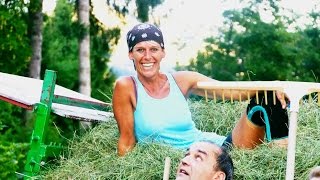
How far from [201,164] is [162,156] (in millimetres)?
484

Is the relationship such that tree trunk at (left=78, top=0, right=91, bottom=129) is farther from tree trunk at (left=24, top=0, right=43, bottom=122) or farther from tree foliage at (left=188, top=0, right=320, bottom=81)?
tree foliage at (left=188, top=0, right=320, bottom=81)

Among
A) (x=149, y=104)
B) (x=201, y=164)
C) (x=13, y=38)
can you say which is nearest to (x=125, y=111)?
(x=149, y=104)

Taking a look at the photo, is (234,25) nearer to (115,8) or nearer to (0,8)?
(115,8)

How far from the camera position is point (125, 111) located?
3.21 meters

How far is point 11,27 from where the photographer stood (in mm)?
12680

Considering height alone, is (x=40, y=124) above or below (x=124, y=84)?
below

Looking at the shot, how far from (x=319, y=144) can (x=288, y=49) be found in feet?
52.9

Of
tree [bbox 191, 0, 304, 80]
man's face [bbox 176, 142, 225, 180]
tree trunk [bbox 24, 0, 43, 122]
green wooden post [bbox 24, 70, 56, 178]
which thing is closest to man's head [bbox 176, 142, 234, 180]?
man's face [bbox 176, 142, 225, 180]

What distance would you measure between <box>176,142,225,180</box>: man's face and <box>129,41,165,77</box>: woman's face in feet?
2.73

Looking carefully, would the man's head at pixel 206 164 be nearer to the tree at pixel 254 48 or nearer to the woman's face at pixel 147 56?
the woman's face at pixel 147 56

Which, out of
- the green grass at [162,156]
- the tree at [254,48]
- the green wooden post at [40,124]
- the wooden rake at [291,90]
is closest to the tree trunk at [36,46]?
the tree at [254,48]

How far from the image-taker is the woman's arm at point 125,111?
319cm

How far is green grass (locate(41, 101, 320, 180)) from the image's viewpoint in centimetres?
264

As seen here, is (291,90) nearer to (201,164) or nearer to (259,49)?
(201,164)
